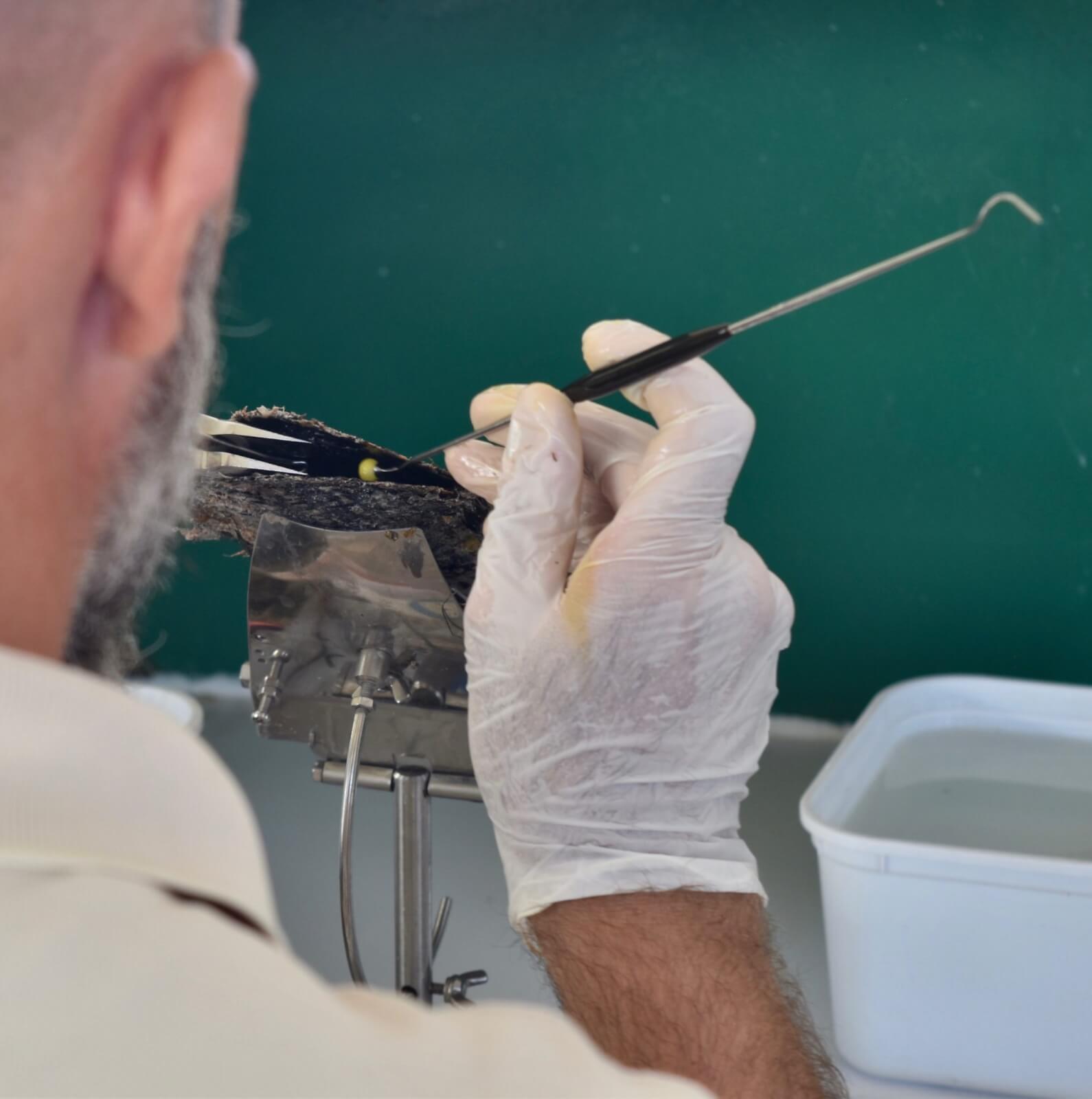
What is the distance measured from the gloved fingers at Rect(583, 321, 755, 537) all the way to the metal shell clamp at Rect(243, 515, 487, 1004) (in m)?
0.16

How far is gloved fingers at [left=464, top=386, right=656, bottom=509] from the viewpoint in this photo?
0.88 m

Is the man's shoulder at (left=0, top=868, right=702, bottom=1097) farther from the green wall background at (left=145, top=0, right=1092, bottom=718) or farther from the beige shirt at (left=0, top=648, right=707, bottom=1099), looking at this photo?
the green wall background at (left=145, top=0, right=1092, bottom=718)

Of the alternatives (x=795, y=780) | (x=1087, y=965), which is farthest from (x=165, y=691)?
(x=1087, y=965)

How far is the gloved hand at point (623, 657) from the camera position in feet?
2.56

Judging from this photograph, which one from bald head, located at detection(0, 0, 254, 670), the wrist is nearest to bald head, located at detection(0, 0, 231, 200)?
bald head, located at detection(0, 0, 254, 670)

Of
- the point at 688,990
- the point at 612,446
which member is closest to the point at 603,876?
the point at 688,990

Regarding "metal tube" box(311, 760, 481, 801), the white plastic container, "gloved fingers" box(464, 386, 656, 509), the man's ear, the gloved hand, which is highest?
the man's ear

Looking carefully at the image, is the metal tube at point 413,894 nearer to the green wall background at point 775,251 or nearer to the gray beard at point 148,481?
the gray beard at point 148,481

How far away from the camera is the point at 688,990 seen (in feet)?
2.45

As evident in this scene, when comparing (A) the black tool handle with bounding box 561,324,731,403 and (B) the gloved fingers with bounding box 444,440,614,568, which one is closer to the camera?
(A) the black tool handle with bounding box 561,324,731,403

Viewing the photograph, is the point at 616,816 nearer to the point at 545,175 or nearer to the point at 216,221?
the point at 216,221

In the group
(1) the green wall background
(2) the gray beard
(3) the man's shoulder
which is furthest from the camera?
(1) the green wall background

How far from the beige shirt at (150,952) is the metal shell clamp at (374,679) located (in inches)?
20.9

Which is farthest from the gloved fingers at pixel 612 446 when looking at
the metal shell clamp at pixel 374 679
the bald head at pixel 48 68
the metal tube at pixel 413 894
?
the bald head at pixel 48 68
